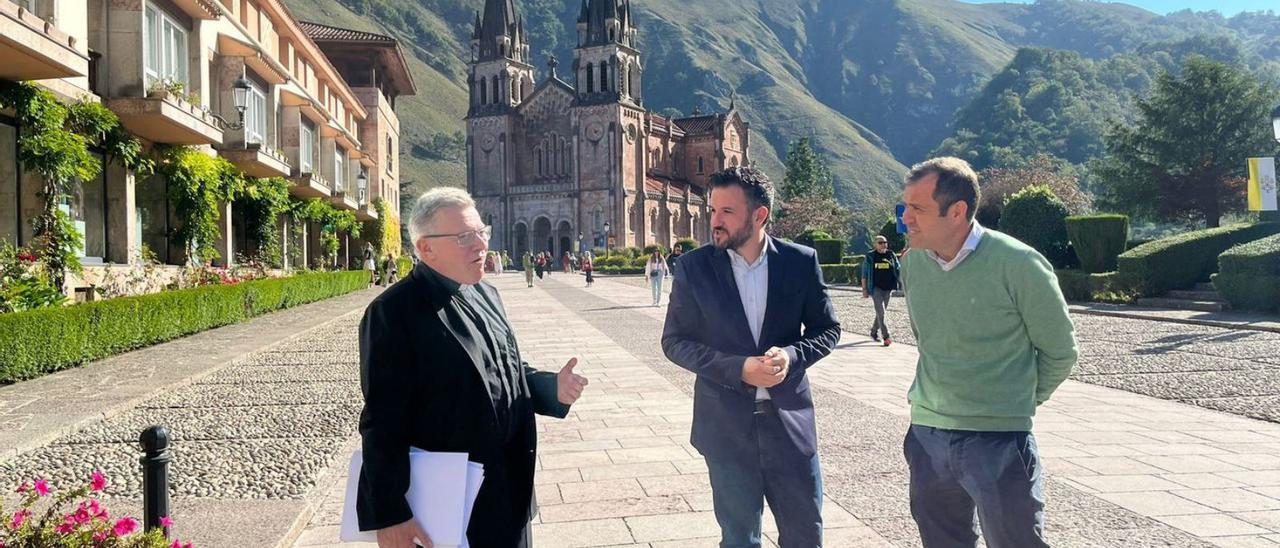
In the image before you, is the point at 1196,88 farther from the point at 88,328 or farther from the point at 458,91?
the point at 458,91

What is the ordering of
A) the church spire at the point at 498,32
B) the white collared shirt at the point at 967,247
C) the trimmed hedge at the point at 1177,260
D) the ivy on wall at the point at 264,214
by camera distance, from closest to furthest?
the white collared shirt at the point at 967,247 → the trimmed hedge at the point at 1177,260 → the ivy on wall at the point at 264,214 → the church spire at the point at 498,32

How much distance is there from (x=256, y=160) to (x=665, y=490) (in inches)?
746

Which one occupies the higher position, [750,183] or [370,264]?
[750,183]

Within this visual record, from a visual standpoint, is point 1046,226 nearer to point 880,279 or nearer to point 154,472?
point 880,279

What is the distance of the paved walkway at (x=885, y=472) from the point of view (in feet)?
14.5

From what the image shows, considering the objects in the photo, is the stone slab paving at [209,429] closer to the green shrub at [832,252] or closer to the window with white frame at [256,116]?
the window with white frame at [256,116]

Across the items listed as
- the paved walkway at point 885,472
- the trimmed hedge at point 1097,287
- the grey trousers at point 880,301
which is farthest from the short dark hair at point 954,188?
the trimmed hedge at point 1097,287

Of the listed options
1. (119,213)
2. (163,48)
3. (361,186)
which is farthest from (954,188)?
(361,186)

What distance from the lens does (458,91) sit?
17000 centimetres

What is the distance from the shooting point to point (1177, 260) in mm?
21859

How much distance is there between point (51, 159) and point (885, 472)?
12.5m

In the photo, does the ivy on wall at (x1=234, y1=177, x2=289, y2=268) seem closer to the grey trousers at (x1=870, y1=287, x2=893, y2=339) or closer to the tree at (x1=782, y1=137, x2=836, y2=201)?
the grey trousers at (x1=870, y1=287, x2=893, y2=339)

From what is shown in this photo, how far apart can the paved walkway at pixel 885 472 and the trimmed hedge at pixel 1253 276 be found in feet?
37.5

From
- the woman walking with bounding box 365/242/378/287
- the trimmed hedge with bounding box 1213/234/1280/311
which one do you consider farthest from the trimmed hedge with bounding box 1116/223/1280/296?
the woman walking with bounding box 365/242/378/287
